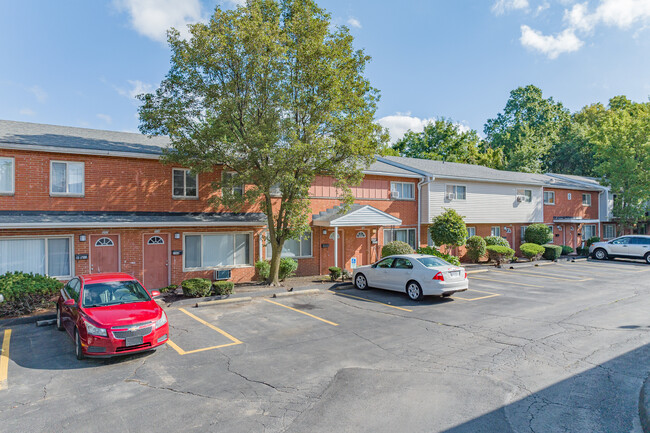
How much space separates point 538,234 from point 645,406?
78.2 ft

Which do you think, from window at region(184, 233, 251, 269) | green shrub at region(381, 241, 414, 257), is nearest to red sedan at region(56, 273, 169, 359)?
window at region(184, 233, 251, 269)

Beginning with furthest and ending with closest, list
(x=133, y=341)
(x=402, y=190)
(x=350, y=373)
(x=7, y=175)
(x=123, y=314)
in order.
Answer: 1. (x=402, y=190)
2. (x=7, y=175)
3. (x=123, y=314)
4. (x=133, y=341)
5. (x=350, y=373)

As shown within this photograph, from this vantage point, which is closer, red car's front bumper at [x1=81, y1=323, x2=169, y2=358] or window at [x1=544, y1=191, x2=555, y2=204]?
red car's front bumper at [x1=81, y1=323, x2=169, y2=358]

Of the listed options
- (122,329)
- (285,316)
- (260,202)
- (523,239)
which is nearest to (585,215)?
(523,239)

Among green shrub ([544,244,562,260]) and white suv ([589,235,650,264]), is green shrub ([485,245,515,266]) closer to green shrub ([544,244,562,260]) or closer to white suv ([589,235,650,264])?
green shrub ([544,244,562,260])

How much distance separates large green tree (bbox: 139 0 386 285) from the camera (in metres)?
13.6

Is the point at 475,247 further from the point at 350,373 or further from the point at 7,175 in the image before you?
the point at 7,175

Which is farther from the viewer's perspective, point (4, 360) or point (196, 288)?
point (196, 288)

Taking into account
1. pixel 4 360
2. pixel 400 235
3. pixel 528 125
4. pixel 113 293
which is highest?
pixel 528 125

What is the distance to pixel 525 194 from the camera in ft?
93.5

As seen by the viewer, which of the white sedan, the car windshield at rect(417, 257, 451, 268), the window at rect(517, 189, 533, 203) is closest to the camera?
the white sedan

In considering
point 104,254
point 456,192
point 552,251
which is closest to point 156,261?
point 104,254

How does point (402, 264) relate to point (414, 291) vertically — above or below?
above

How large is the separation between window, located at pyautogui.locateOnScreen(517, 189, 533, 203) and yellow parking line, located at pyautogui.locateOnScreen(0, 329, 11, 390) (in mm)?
28565
